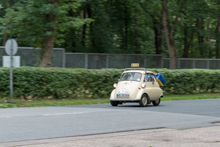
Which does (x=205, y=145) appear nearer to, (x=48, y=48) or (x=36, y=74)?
(x=36, y=74)

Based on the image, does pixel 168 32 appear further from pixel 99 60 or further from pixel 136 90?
pixel 136 90

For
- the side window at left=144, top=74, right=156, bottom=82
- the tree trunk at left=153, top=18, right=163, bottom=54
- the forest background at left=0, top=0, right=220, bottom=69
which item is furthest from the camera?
the tree trunk at left=153, top=18, right=163, bottom=54

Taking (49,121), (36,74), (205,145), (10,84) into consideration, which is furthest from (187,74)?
(205,145)

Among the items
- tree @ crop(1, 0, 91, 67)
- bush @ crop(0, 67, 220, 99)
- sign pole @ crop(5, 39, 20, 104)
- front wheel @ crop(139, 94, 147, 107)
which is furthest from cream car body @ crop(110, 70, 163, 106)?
tree @ crop(1, 0, 91, 67)

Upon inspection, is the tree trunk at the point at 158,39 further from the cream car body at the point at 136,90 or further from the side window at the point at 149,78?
the cream car body at the point at 136,90

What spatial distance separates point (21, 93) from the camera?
17969 mm

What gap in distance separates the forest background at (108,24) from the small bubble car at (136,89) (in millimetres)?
6044

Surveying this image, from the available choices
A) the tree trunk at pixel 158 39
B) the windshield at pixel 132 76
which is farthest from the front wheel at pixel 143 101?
the tree trunk at pixel 158 39

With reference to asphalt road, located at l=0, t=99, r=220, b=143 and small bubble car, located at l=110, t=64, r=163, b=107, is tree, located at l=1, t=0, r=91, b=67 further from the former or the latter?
asphalt road, located at l=0, t=99, r=220, b=143

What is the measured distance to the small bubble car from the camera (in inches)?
627

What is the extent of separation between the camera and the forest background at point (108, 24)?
20.8 m

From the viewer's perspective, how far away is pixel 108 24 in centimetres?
3416

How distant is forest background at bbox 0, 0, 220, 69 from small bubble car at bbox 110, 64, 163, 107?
6044 mm

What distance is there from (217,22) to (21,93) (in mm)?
32954
